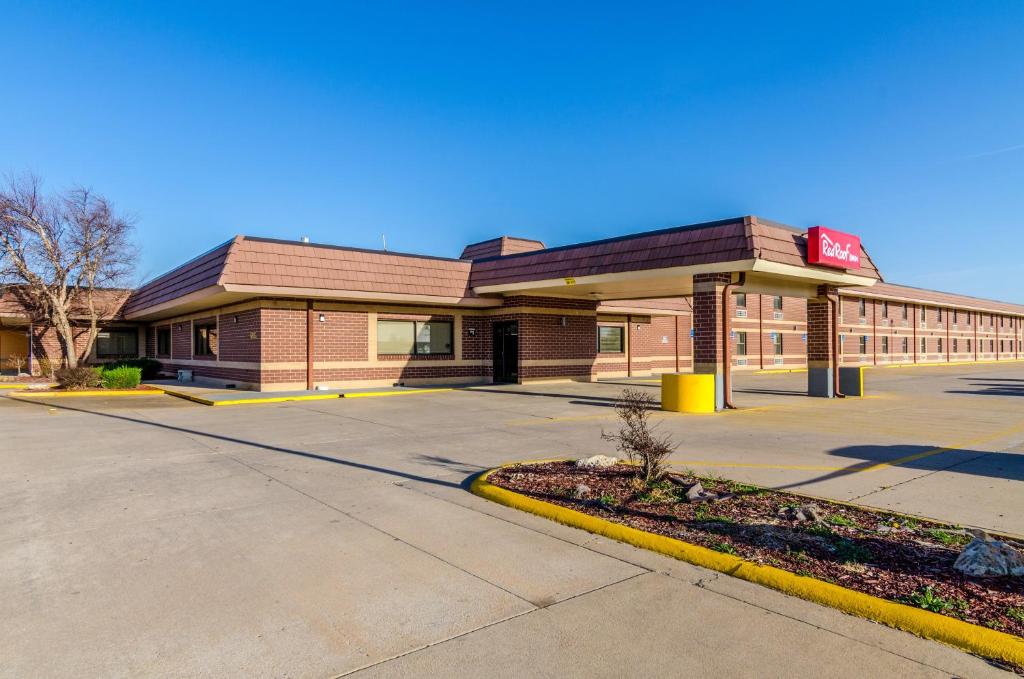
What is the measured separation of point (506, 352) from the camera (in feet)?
85.8

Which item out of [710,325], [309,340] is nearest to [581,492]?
[710,325]

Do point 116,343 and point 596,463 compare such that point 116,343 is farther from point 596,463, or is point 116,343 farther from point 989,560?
point 989,560

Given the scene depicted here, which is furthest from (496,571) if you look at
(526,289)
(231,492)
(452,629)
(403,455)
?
(526,289)

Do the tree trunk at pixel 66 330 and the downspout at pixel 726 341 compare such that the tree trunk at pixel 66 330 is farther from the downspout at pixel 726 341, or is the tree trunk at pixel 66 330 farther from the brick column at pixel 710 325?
the downspout at pixel 726 341

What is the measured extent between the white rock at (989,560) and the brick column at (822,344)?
55.9 feet

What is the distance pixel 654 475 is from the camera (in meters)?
7.15

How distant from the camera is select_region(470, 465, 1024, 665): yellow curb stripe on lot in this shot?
11.8 feet

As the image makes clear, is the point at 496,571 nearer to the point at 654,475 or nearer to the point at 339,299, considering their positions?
the point at 654,475

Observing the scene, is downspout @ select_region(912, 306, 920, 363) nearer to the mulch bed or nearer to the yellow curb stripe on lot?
the mulch bed

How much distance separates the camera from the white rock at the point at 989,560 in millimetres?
4469

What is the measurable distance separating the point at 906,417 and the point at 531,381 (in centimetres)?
1366

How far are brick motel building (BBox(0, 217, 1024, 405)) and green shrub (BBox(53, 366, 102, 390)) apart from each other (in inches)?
153

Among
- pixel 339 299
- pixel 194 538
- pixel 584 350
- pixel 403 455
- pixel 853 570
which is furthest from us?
pixel 584 350

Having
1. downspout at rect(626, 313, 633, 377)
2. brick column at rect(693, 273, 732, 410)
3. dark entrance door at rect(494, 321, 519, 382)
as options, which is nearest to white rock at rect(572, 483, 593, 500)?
brick column at rect(693, 273, 732, 410)
